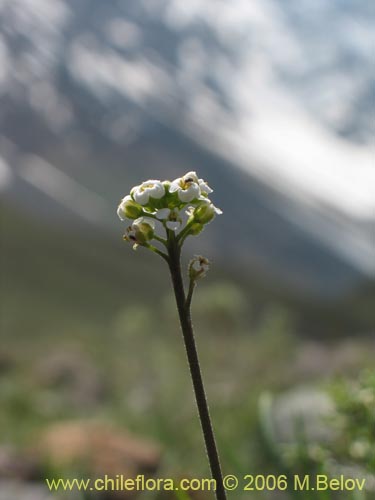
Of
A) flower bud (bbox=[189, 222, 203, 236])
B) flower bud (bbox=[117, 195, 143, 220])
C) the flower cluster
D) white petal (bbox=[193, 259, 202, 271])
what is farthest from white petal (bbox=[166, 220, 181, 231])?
flower bud (bbox=[117, 195, 143, 220])

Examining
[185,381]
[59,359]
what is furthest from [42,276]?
[185,381]

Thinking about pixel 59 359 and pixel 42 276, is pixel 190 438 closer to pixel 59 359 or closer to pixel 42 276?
pixel 59 359

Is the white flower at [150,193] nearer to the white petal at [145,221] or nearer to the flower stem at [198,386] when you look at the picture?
the white petal at [145,221]

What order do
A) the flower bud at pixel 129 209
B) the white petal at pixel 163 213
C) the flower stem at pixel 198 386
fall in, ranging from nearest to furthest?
the flower stem at pixel 198 386
the white petal at pixel 163 213
the flower bud at pixel 129 209

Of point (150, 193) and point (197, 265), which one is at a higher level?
point (150, 193)

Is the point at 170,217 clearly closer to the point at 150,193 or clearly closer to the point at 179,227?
the point at 179,227

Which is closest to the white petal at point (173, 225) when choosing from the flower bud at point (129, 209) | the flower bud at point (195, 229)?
the flower bud at point (195, 229)

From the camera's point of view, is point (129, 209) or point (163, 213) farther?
point (129, 209)

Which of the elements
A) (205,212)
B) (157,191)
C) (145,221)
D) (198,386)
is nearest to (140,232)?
(145,221)
